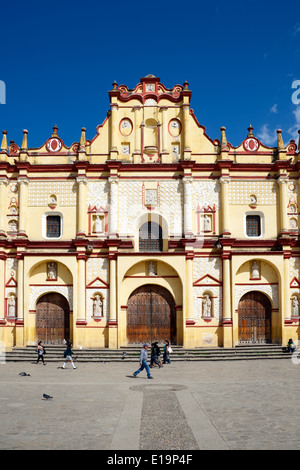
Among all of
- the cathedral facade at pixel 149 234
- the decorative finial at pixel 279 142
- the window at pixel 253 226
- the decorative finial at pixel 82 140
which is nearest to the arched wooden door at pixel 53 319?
the cathedral facade at pixel 149 234

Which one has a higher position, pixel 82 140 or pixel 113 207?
pixel 82 140

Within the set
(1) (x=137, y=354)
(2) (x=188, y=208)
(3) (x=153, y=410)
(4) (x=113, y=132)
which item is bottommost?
(1) (x=137, y=354)

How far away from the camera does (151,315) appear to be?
30.3 metres

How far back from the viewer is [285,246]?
30500 millimetres

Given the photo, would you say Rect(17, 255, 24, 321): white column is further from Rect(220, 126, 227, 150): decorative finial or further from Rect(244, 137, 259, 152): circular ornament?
Rect(244, 137, 259, 152): circular ornament

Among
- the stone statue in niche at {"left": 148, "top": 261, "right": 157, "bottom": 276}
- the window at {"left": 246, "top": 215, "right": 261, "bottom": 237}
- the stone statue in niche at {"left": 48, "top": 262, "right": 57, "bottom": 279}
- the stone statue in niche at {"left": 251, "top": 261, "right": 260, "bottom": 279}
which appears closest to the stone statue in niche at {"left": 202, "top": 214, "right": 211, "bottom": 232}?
the window at {"left": 246, "top": 215, "right": 261, "bottom": 237}

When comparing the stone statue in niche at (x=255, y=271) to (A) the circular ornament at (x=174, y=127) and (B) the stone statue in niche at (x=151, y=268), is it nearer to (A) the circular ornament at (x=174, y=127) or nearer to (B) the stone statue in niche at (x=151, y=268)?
(B) the stone statue in niche at (x=151, y=268)

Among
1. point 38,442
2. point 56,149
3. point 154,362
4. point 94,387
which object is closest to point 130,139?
point 56,149

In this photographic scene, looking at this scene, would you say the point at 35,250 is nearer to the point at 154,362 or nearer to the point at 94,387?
the point at 154,362

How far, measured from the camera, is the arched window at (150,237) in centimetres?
3117

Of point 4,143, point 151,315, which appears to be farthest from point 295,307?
point 4,143

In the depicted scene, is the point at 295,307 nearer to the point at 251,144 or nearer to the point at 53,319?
the point at 251,144

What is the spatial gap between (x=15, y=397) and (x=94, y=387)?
10.5 ft

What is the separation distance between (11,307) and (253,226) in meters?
16.0
